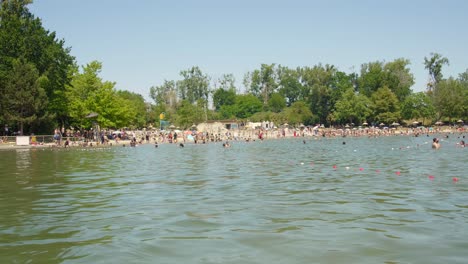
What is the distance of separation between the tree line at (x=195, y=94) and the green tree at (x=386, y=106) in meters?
0.21

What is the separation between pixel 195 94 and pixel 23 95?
278 ft

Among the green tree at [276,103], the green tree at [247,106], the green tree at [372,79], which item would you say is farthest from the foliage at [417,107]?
the green tree at [247,106]

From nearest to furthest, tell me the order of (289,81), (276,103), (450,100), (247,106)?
1. (450,100)
2. (276,103)
3. (247,106)
4. (289,81)

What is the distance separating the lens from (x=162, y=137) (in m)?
70.8

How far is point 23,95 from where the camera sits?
172 feet

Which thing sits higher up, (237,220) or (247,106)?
(247,106)

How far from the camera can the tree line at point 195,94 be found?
181 ft

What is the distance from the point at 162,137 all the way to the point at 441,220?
62269mm

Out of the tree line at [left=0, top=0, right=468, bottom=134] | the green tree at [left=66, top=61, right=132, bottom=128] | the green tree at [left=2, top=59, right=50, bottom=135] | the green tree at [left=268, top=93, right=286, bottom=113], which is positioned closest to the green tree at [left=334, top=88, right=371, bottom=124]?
the tree line at [left=0, top=0, right=468, bottom=134]

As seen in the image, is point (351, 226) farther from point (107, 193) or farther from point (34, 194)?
point (34, 194)

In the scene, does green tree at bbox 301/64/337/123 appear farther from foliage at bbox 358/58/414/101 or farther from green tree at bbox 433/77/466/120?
green tree at bbox 433/77/466/120

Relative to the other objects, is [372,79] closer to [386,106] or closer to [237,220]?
[386,106]

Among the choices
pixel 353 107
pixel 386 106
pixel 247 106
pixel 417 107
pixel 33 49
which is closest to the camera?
pixel 33 49

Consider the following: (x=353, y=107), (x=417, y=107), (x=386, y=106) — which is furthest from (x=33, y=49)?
(x=417, y=107)
